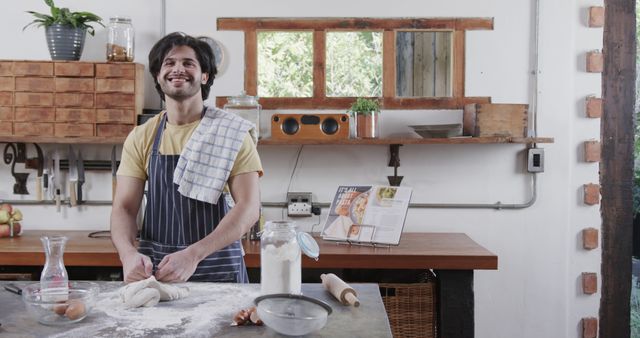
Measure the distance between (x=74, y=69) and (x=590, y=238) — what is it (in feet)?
9.46

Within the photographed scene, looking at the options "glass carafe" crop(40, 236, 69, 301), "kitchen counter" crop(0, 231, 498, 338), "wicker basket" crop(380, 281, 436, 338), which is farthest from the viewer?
"wicker basket" crop(380, 281, 436, 338)

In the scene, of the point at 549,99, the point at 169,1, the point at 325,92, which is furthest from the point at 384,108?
the point at 169,1

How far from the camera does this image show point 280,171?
12.6 ft

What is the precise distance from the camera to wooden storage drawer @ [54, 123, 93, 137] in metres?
3.63

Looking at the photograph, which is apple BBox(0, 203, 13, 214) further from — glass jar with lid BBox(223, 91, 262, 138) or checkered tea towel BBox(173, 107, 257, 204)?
checkered tea towel BBox(173, 107, 257, 204)

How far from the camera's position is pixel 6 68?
361cm

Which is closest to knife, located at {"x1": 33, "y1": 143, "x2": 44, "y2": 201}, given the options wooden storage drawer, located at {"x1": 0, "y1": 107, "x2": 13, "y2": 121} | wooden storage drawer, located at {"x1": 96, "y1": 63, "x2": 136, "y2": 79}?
wooden storage drawer, located at {"x1": 0, "y1": 107, "x2": 13, "y2": 121}

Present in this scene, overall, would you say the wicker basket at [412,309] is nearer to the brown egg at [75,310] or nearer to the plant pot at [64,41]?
the brown egg at [75,310]

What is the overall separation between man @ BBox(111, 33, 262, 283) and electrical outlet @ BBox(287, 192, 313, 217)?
4.02ft

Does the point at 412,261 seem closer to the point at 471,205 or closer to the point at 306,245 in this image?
the point at 471,205

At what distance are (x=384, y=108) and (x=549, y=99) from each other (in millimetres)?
891

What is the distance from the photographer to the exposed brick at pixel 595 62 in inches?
147

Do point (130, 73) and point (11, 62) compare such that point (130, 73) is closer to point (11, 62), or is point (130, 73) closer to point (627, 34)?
point (11, 62)

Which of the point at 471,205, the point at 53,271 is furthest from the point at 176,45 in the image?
the point at 471,205
